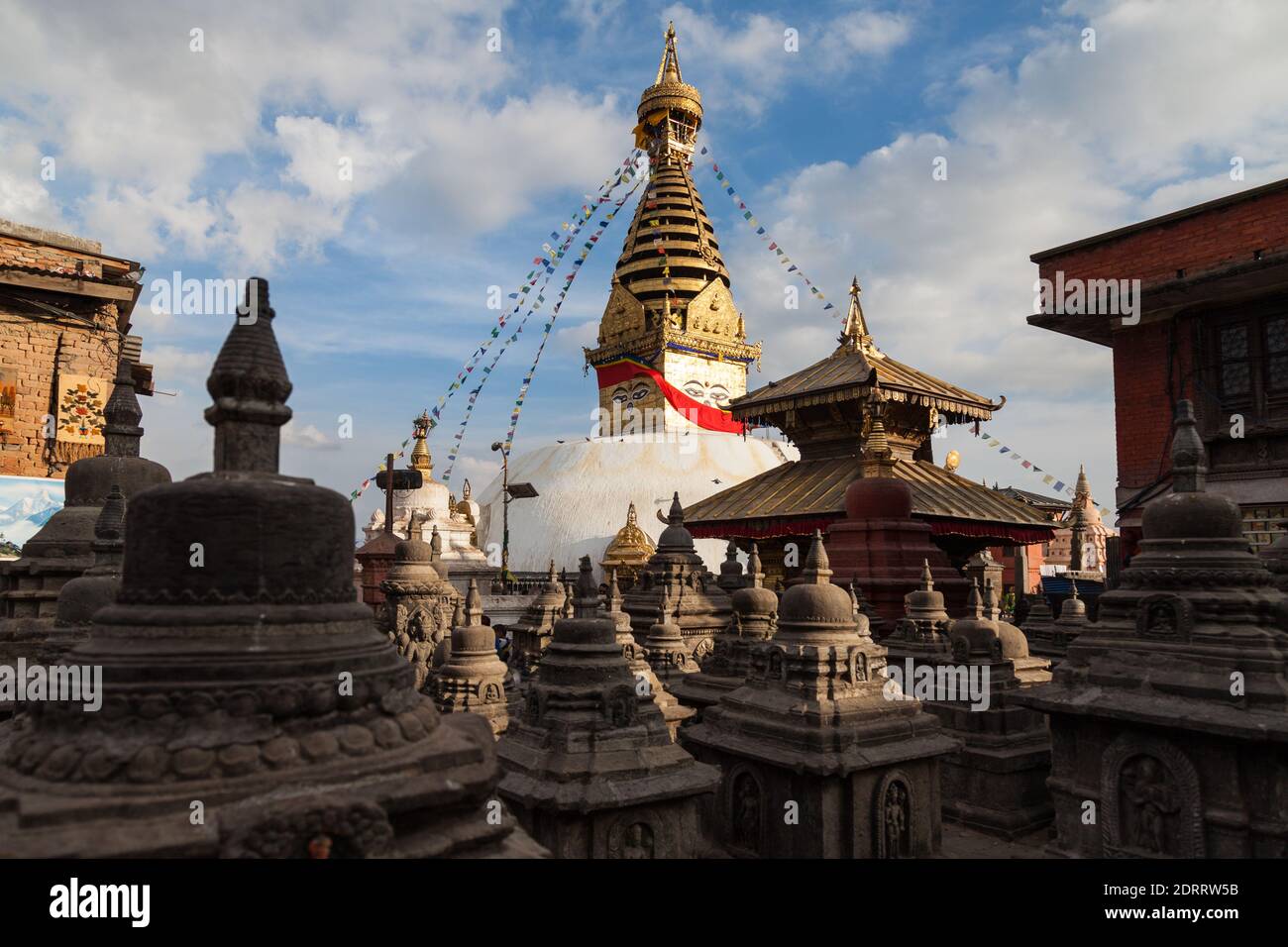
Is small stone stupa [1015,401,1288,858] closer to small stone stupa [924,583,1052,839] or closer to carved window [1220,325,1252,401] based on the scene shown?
small stone stupa [924,583,1052,839]

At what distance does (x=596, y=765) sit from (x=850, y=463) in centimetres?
1637

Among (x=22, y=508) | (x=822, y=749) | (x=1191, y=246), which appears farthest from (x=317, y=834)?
(x=22, y=508)

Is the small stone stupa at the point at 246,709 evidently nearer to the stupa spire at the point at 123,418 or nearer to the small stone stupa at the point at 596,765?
the small stone stupa at the point at 596,765

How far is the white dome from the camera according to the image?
38.0 meters

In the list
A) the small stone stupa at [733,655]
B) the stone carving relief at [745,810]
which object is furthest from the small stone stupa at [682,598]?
the stone carving relief at [745,810]

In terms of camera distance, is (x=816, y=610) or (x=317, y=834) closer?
(x=317, y=834)

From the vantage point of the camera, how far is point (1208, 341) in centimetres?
1447

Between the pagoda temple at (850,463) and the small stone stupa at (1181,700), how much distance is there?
1127 centimetres

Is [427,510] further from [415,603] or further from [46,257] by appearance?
[415,603]

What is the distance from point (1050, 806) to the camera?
9250 millimetres

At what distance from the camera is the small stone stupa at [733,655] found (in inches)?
415

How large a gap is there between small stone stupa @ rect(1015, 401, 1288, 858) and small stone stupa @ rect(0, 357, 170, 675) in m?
8.36
